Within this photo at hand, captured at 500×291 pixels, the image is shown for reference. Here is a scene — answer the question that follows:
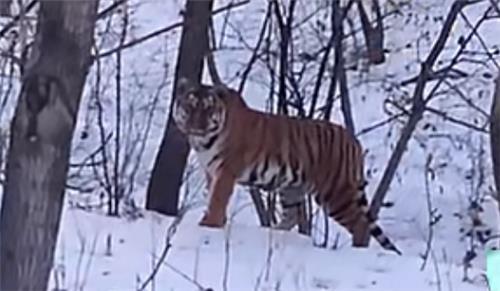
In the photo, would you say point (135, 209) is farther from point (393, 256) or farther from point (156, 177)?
point (393, 256)

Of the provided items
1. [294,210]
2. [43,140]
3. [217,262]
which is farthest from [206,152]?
[43,140]

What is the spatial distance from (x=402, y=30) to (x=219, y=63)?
1.74 meters

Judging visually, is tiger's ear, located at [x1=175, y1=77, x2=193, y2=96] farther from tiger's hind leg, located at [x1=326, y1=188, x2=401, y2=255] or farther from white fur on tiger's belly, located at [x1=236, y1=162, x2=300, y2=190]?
tiger's hind leg, located at [x1=326, y1=188, x2=401, y2=255]

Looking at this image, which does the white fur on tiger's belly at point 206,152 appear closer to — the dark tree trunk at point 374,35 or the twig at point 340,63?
the twig at point 340,63

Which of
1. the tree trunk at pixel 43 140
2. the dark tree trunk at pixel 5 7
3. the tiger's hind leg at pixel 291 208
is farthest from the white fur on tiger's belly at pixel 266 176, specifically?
the tree trunk at pixel 43 140

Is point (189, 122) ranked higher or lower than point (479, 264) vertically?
higher

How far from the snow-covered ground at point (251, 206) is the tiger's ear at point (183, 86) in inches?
28.7

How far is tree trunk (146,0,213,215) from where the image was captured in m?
9.58

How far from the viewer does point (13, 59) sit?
9.28 m

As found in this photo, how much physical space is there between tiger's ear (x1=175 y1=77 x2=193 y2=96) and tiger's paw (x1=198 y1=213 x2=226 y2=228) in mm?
758

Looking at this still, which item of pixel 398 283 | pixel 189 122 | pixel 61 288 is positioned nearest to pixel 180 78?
pixel 189 122

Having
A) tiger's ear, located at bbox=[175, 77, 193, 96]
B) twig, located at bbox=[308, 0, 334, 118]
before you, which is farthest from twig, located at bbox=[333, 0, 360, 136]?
tiger's ear, located at bbox=[175, 77, 193, 96]

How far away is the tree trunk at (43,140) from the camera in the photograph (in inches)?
168

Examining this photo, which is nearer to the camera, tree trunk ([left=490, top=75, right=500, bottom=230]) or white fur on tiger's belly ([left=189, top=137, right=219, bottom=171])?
tree trunk ([left=490, top=75, right=500, bottom=230])
